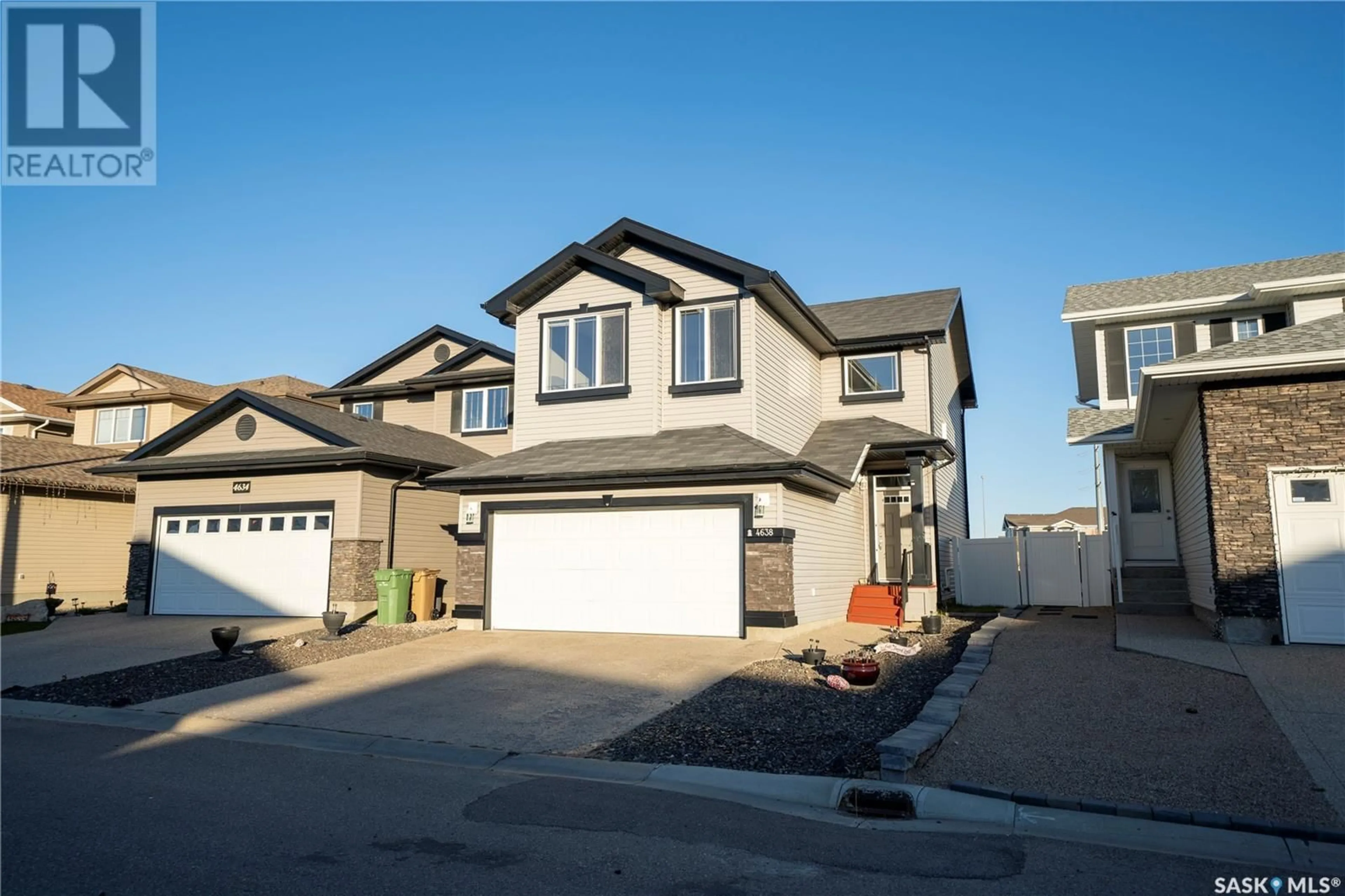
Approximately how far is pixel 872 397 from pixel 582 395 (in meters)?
7.31

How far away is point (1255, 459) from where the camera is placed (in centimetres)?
1278

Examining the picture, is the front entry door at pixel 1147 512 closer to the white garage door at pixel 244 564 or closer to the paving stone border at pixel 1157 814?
the paving stone border at pixel 1157 814

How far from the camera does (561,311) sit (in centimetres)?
1977

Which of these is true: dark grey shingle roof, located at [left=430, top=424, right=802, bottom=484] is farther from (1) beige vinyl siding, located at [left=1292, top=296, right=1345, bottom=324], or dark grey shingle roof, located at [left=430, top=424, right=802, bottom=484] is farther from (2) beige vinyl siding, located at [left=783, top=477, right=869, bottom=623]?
(1) beige vinyl siding, located at [left=1292, top=296, right=1345, bottom=324]

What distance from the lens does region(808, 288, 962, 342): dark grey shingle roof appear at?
2166 centimetres

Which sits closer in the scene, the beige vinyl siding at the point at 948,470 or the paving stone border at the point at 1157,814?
the paving stone border at the point at 1157,814

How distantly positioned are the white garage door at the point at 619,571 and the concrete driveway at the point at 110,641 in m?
4.47

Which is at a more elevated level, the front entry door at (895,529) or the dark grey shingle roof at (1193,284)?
the dark grey shingle roof at (1193,284)

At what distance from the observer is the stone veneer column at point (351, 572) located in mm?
19359

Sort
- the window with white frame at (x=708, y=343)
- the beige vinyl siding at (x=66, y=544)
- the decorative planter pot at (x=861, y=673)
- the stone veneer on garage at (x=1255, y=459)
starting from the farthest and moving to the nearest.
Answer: the beige vinyl siding at (x=66, y=544), the window with white frame at (x=708, y=343), the stone veneer on garage at (x=1255, y=459), the decorative planter pot at (x=861, y=673)

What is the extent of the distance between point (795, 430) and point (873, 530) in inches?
131

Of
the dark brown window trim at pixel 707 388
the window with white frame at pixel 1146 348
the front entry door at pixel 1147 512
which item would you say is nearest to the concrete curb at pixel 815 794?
the dark brown window trim at pixel 707 388

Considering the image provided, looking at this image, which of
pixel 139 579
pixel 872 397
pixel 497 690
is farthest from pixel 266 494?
pixel 872 397

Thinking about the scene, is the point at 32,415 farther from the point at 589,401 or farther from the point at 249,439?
the point at 589,401
